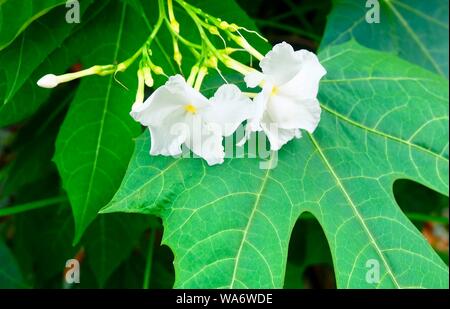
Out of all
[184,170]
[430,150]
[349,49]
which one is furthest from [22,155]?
[430,150]

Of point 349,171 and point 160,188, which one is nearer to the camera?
point 160,188

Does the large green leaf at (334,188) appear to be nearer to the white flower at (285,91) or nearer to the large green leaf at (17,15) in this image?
the white flower at (285,91)

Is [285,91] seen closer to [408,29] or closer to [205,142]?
[205,142]

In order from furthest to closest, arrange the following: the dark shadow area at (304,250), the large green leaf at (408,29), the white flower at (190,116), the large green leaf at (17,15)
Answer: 1. the dark shadow area at (304,250)
2. the large green leaf at (408,29)
3. the large green leaf at (17,15)
4. the white flower at (190,116)

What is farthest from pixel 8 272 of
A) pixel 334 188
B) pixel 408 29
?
pixel 408 29

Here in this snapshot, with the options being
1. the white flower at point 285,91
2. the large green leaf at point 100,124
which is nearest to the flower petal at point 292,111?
the white flower at point 285,91

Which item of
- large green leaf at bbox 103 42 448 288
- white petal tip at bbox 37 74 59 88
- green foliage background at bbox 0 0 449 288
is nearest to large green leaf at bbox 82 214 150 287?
green foliage background at bbox 0 0 449 288

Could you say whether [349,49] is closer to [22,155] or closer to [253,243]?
[253,243]
